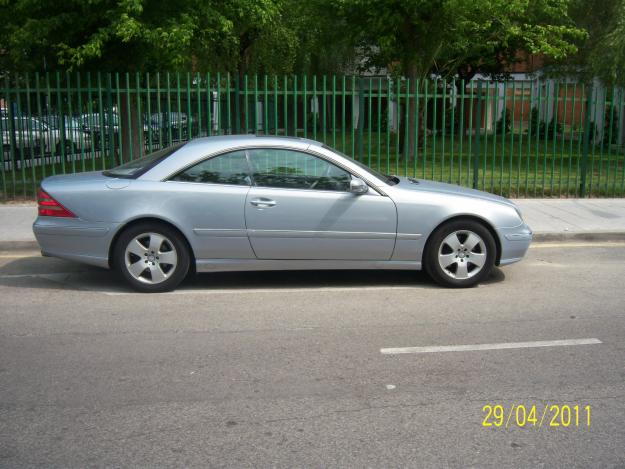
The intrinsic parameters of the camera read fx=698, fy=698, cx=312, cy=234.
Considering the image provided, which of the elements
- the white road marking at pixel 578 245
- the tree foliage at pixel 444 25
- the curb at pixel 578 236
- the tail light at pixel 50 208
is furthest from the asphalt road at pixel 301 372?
the tree foliage at pixel 444 25

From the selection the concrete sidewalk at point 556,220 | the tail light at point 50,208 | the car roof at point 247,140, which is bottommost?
the concrete sidewalk at point 556,220

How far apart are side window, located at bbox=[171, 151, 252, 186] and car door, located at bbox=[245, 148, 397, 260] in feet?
0.36

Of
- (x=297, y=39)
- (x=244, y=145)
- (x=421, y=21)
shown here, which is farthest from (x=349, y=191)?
(x=297, y=39)

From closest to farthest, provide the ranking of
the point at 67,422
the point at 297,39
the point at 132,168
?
the point at 67,422 → the point at 132,168 → the point at 297,39

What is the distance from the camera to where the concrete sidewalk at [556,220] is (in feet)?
30.6

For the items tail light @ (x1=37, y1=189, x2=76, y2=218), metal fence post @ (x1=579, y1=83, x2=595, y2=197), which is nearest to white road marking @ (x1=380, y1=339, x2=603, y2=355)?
tail light @ (x1=37, y1=189, x2=76, y2=218)

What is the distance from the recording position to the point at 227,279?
7.44m

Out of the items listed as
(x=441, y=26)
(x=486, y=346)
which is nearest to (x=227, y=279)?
(x=486, y=346)

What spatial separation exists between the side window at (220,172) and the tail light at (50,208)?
45.5 inches

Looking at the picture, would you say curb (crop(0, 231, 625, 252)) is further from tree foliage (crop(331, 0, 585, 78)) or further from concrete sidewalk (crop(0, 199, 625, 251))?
tree foliage (crop(331, 0, 585, 78))

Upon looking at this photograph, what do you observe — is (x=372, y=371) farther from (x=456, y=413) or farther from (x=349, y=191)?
(x=349, y=191)

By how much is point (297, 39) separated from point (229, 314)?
22.8m

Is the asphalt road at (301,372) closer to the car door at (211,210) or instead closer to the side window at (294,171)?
the car door at (211,210)

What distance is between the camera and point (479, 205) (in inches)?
279
